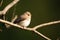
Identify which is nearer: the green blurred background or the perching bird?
the perching bird

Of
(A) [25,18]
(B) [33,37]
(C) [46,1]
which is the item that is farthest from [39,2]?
(A) [25,18]

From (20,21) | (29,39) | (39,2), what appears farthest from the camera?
(39,2)

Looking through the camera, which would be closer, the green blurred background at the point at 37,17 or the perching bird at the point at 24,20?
the perching bird at the point at 24,20

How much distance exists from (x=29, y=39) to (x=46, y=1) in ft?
2.47

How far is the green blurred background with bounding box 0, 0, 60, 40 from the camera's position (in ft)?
15.0

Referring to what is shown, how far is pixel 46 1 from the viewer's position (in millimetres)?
5133

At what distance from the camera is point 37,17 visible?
4.82 meters

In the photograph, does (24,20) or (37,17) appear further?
(37,17)

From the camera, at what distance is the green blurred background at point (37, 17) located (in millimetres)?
4562

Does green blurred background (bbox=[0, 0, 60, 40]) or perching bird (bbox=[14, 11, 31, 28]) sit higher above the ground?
perching bird (bbox=[14, 11, 31, 28])

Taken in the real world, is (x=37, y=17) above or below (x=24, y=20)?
below

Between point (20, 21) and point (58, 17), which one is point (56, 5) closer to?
point (58, 17)

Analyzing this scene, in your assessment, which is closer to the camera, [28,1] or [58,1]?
[28,1]

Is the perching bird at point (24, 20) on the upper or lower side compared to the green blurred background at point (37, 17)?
upper
